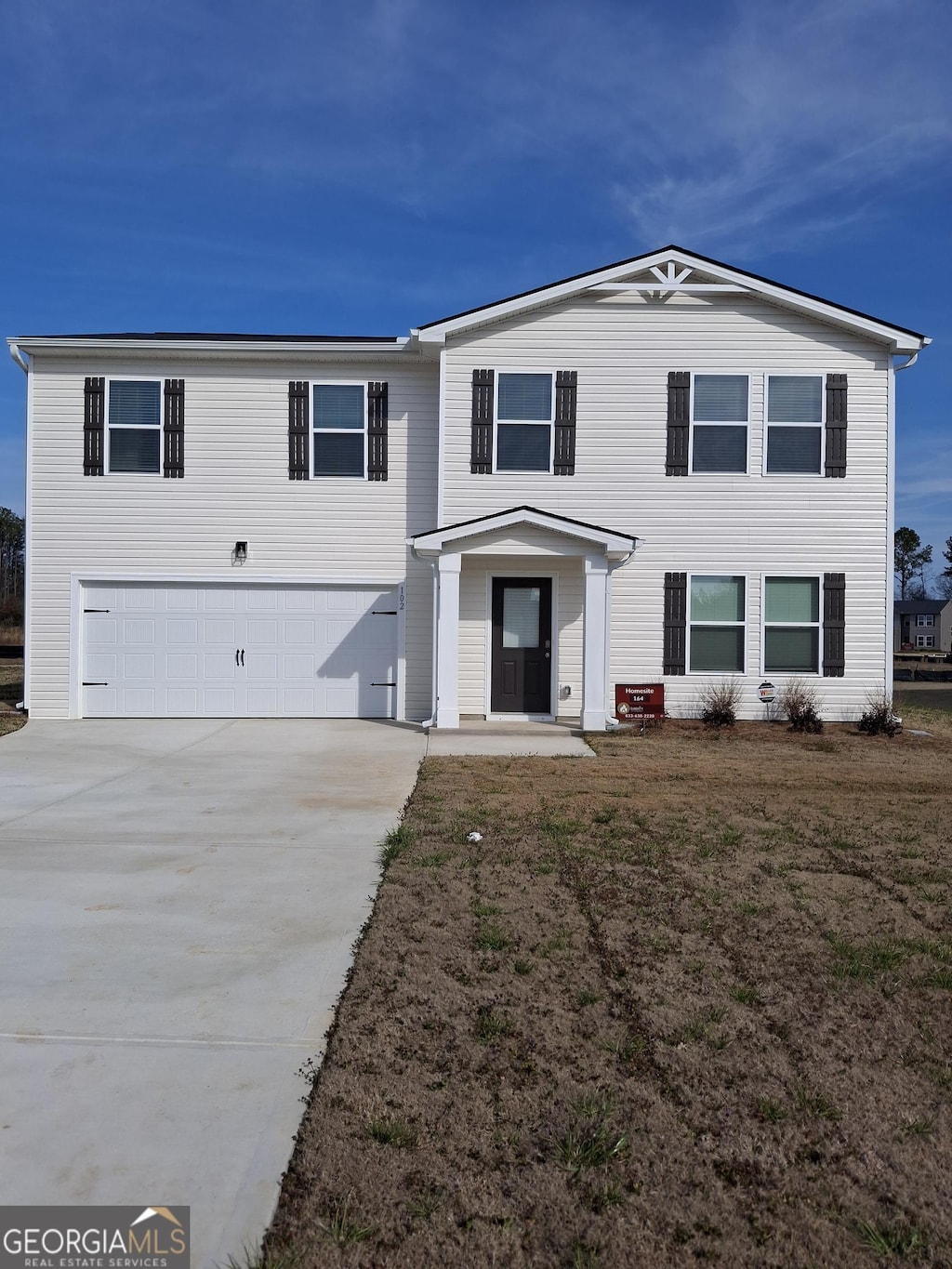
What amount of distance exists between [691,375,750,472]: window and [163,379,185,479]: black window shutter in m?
7.79

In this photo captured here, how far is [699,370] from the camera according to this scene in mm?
13352

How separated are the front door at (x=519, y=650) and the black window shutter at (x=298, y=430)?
3.50 meters

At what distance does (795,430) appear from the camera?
13414 millimetres

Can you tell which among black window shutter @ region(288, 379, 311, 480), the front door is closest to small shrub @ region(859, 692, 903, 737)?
the front door

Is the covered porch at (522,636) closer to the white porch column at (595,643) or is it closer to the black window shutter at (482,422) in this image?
the white porch column at (595,643)

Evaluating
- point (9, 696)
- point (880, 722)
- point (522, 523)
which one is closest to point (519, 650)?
point (522, 523)

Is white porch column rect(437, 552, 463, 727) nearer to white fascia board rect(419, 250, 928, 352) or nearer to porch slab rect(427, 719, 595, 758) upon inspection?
porch slab rect(427, 719, 595, 758)

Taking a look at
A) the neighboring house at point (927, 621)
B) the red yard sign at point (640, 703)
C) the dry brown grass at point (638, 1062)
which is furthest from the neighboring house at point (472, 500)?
the neighboring house at point (927, 621)

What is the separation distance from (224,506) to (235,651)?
224cm

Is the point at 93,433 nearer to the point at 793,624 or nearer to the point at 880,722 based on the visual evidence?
the point at 793,624

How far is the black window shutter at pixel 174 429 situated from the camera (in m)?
13.5

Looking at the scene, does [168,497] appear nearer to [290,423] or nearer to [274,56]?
[290,423]

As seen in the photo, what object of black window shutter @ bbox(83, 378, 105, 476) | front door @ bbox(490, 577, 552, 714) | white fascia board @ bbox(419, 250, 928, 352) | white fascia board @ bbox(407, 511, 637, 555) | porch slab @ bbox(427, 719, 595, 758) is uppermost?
white fascia board @ bbox(419, 250, 928, 352)

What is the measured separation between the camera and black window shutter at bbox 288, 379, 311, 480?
1359 cm
